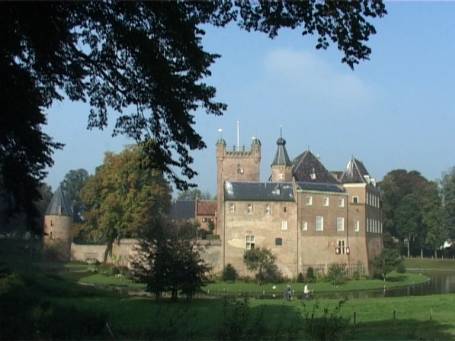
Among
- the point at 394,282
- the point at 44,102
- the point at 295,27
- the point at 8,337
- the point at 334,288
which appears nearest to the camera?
the point at 295,27

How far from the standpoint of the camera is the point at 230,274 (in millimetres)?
47250

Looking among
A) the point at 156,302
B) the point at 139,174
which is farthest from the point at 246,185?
the point at 156,302

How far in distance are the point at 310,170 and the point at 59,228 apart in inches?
1001

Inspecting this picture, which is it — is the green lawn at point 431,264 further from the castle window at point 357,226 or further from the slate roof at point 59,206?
the slate roof at point 59,206

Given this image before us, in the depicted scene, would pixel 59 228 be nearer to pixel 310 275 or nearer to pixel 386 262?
pixel 310 275

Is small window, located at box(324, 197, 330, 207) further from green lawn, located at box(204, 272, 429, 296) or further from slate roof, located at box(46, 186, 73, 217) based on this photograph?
slate roof, located at box(46, 186, 73, 217)

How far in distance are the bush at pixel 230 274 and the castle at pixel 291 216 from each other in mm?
551

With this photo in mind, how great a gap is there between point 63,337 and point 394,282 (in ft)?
135

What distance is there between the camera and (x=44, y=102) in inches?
428

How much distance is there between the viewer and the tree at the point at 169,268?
2869 centimetres

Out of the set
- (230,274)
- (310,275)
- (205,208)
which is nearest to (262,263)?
(230,274)

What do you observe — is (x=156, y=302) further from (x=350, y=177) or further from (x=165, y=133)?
(x=350, y=177)

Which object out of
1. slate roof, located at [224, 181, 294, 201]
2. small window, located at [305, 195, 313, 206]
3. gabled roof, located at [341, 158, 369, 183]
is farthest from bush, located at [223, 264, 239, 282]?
gabled roof, located at [341, 158, 369, 183]

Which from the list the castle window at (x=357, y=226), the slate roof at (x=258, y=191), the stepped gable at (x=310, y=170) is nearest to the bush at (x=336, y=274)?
the castle window at (x=357, y=226)
